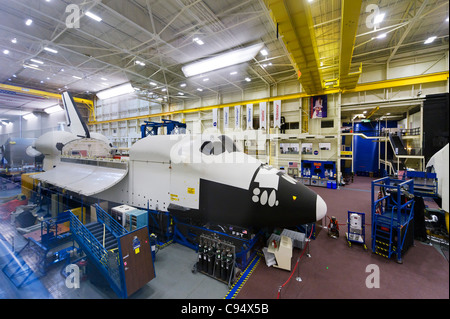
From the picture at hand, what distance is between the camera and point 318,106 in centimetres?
1520

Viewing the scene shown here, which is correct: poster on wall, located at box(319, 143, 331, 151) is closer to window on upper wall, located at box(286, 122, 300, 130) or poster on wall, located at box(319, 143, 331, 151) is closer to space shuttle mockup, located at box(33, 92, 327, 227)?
window on upper wall, located at box(286, 122, 300, 130)

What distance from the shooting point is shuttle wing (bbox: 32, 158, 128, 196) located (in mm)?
5957

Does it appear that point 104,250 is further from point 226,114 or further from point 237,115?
point 226,114

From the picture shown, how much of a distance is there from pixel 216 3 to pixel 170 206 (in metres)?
9.44

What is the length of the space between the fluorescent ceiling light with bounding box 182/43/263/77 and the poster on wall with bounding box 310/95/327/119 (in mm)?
7538

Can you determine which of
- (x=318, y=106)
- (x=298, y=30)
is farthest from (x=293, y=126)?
(x=298, y=30)

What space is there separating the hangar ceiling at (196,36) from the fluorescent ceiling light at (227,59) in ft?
2.84

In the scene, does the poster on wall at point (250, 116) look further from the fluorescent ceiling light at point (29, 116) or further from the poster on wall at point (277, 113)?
the fluorescent ceiling light at point (29, 116)

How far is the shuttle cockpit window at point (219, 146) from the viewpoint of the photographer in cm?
494

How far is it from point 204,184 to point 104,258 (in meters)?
2.58

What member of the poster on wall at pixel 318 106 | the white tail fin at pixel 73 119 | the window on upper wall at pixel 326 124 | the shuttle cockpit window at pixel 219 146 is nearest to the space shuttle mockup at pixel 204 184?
the shuttle cockpit window at pixel 219 146
